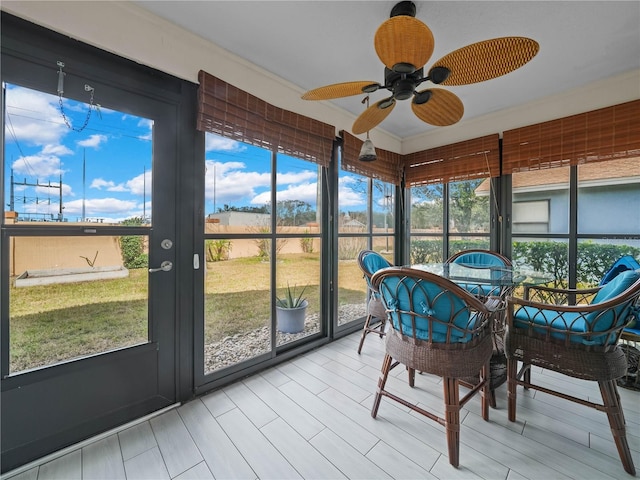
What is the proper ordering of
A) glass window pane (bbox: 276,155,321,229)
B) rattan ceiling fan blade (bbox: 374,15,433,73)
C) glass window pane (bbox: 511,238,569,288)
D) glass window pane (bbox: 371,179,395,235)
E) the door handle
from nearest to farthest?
rattan ceiling fan blade (bbox: 374,15,433,73), the door handle, glass window pane (bbox: 276,155,321,229), glass window pane (bbox: 511,238,569,288), glass window pane (bbox: 371,179,395,235)

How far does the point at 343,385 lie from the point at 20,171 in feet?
7.79

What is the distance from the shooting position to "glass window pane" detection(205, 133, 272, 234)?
81.0 inches

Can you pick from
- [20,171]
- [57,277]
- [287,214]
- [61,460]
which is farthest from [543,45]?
[61,460]

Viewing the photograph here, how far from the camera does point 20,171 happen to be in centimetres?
138

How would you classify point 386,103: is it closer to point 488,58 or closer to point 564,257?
point 488,58

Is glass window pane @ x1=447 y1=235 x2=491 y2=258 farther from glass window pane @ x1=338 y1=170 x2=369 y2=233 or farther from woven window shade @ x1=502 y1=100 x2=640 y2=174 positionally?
glass window pane @ x1=338 y1=170 x2=369 y2=233

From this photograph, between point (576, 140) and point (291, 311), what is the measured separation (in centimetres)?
313

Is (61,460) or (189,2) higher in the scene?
(189,2)

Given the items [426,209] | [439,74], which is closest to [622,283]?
[439,74]

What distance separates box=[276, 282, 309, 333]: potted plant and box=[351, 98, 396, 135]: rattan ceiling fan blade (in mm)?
1582

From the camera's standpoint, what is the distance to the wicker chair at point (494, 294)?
1876 millimetres

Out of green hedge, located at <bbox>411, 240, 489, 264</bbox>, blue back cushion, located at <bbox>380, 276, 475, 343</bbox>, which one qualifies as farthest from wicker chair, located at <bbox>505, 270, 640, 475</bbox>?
green hedge, located at <bbox>411, 240, 489, 264</bbox>

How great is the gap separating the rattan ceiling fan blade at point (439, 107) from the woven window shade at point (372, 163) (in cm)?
117

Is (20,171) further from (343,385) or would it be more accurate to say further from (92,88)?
(343,385)
